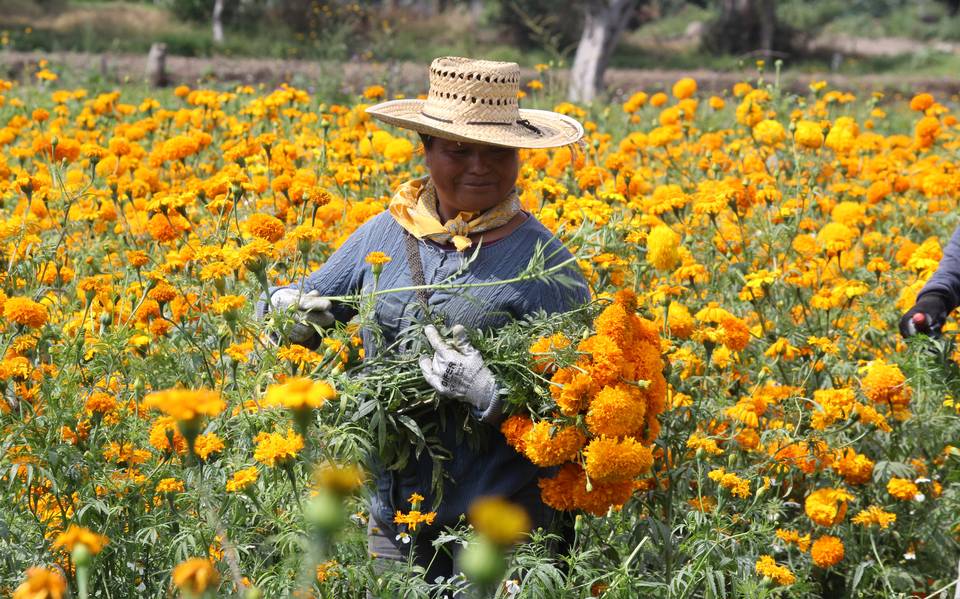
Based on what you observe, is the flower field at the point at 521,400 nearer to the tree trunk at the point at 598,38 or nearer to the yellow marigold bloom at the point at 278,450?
the yellow marigold bloom at the point at 278,450

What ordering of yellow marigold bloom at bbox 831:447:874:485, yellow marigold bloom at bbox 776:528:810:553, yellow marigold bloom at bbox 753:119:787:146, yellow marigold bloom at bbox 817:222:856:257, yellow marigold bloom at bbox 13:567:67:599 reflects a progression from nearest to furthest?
yellow marigold bloom at bbox 13:567:67:599
yellow marigold bloom at bbox 776:528:810:553
yellow marigold bloom at bbox 831:447:874:485
yellow marigold bloom at bbox 817:222:856:257
yellow marigold bloom at bbox 753:119:787:146

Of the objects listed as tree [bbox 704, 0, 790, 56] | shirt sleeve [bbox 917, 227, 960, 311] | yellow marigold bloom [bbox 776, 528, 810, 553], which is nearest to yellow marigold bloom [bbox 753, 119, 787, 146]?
shirt sleeve [bbox 917, 227, 960, 311]

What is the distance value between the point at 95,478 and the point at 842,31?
1276 inches

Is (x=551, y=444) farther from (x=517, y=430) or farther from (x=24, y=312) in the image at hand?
(x=24, y=312)

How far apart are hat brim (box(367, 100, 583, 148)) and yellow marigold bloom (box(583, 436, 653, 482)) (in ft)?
2.13

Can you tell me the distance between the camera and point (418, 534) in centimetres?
246

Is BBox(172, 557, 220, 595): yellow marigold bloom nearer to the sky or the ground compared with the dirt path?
nearer to the sky

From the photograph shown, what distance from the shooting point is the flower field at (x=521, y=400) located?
2.13m

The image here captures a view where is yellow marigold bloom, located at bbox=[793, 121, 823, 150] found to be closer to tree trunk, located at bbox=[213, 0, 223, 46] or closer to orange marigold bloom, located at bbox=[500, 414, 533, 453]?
orange marigold bloom, located at bbox=[500, 414, 533, 453]

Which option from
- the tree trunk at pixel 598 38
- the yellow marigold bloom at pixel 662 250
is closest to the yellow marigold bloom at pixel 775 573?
the yellow marigold bloom at pixel 662 250

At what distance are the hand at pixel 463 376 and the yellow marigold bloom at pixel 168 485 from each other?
58 cm

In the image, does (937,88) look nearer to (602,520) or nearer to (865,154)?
(865,154)

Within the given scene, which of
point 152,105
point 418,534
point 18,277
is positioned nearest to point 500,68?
point 418,534

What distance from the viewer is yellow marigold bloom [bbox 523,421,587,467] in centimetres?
210
